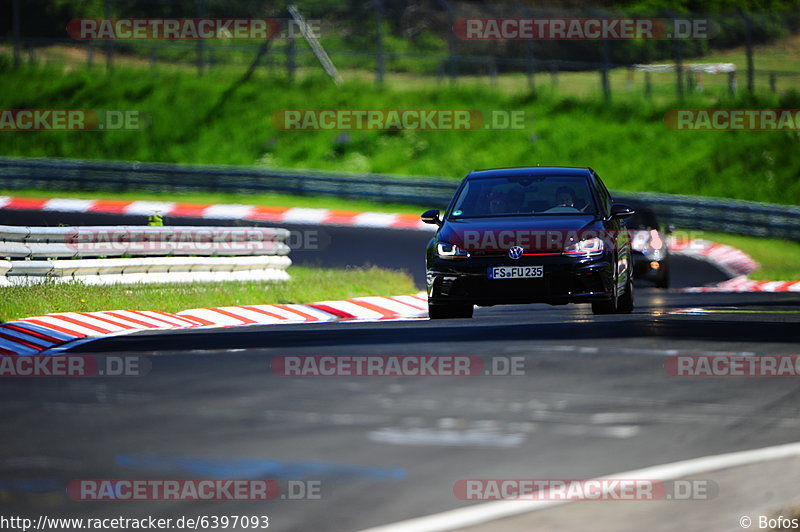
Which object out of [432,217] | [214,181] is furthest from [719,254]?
[432,217]

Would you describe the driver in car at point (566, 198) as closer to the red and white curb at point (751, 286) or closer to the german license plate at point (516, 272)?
the german license plate at point (516, 272)

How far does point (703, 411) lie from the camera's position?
8844 mm

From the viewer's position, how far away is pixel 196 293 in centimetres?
1667

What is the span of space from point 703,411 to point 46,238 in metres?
9.21

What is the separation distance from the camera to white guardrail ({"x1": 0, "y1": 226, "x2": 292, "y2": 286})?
51.3 feet

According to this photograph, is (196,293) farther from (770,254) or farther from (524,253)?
(770,254)

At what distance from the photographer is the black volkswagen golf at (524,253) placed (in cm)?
1344

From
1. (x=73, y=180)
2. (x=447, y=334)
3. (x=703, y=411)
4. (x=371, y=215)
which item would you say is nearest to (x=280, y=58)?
(x=73, y=180)

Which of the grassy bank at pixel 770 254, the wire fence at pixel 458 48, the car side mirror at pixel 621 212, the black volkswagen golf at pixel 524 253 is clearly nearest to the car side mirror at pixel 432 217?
the black volkswagen golf at pixel 524 253

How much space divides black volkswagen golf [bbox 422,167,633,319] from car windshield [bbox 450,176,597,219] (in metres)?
0.01

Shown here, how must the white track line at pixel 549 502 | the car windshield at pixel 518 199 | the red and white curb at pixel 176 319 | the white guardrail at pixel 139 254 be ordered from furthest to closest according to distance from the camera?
the white guardrail at pixel 139 254 < the car windshield at pixel 518 199 < the red and white curb at pixel 176 319 < the white track line at pixel 549 502

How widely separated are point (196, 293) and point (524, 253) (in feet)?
15.7

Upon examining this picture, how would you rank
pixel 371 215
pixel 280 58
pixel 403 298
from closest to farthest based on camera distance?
pixel 403 298, pixel 371 215, pixel 280 58

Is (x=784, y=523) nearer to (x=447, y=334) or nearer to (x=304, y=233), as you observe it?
(x=447, y=334)
